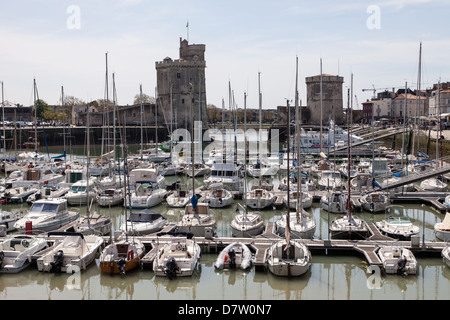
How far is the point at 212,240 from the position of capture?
14727 mm

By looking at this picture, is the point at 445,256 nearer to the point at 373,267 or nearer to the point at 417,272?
Result: the point at 417,272

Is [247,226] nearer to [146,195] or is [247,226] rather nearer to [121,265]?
[121,265]

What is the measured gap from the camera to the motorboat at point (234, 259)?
43.1ft

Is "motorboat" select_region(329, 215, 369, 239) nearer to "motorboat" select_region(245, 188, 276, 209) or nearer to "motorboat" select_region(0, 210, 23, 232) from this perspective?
"motorboat" select_region(245, 188, 276, 209)

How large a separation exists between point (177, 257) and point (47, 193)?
1086 cm

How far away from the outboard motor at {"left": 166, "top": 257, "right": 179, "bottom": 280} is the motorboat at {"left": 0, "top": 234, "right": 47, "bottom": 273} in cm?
398

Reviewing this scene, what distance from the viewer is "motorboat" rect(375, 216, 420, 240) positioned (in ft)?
50.3

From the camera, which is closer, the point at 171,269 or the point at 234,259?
the point at 171,269

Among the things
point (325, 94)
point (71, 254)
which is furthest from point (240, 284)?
point (325, 94)

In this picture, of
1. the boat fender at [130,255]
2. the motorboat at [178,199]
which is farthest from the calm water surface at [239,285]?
the motorboat at [178,199]

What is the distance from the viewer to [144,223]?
16047 mm

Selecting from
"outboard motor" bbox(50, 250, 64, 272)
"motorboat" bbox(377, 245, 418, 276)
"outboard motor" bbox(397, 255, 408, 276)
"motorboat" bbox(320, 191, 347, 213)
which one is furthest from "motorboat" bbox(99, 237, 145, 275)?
"motorboat" bbox(320, 191, 347, 213)
